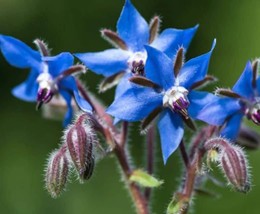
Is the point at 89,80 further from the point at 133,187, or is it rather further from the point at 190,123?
the point at 190,123

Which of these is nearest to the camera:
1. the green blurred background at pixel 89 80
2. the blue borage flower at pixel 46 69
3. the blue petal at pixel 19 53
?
the blue borage flower at pixel 46 69

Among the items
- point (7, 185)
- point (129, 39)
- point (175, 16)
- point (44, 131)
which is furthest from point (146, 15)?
Answer: point (129, 39)

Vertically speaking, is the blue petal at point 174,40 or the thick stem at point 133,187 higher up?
the blue petal at point 174,40

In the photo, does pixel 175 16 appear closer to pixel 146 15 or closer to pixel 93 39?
pixel 146 15

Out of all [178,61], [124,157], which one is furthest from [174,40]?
[124,157]

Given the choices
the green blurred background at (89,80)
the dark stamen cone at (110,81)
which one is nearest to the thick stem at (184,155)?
the dark stamen cone at (110,81)

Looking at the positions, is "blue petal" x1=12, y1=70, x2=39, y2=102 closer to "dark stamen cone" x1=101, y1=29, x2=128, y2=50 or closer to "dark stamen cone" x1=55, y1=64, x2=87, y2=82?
"dark stamen cone" x1=55, y1=64, x2=87, y2=82

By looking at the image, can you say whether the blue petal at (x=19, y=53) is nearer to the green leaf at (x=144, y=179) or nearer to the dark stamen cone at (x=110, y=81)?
the dark stamen cone at (x=110, y=81)
